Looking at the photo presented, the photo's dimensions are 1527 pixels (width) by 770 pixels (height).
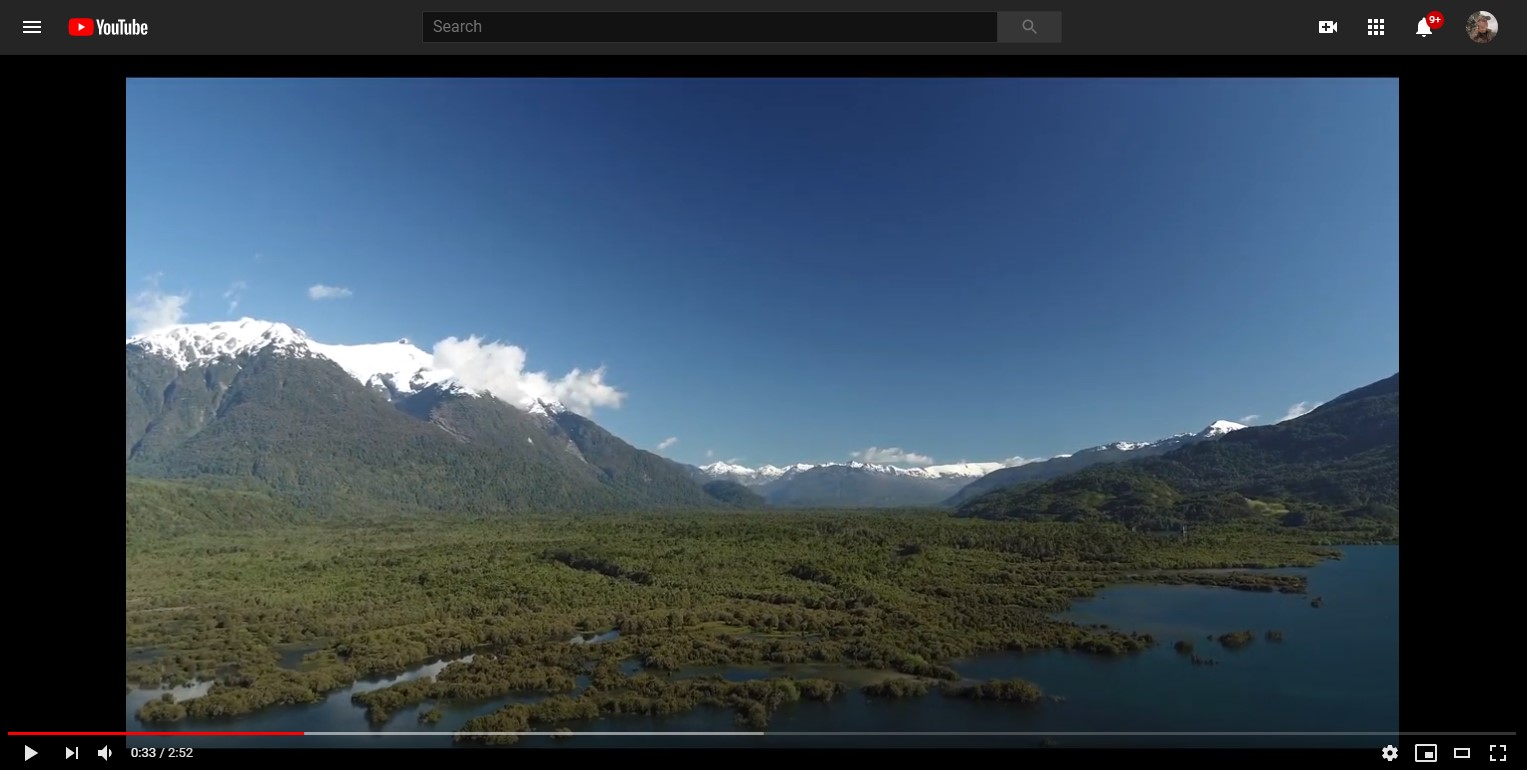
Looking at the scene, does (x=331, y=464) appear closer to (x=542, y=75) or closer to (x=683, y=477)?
(x=683, y=477)

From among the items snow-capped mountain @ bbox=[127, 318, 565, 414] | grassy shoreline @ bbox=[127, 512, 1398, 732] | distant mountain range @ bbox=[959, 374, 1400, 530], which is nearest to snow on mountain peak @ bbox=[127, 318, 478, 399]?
snow-capped mountain @ bbox=[127, 318, 565, 414]

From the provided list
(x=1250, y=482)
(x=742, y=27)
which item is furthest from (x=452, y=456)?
(x=742, y=27)

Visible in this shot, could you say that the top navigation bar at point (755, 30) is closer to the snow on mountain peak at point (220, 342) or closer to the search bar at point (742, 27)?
the search bar at point (742, 27)

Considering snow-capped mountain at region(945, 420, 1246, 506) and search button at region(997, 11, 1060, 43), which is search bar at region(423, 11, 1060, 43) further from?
snow-capped mountain at region(945, 420, 1246, 506)
